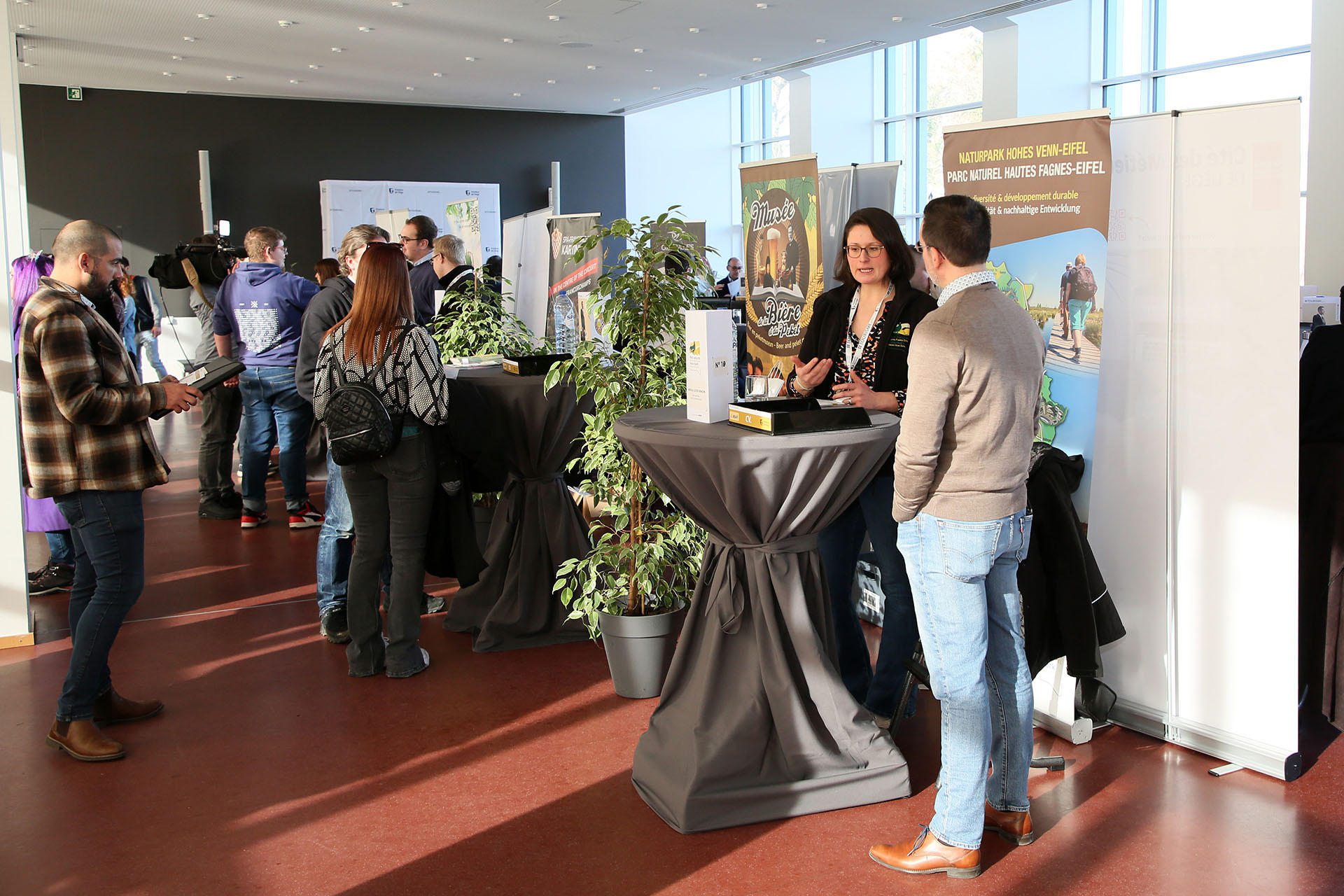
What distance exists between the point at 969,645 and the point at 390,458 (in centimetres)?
214

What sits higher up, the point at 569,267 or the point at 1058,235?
the point at 569,267

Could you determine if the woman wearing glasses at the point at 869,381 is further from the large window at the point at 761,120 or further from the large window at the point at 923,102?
the large window at the point at 761,120

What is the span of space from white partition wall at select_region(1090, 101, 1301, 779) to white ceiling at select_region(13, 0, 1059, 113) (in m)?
7.89

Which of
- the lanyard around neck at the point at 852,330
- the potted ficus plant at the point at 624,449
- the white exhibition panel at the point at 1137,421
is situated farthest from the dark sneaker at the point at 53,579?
the white exhibition panel at the point at 1137,421

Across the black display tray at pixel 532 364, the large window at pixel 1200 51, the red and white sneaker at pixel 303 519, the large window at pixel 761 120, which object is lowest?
the red and white sneaker at pixel 303 519

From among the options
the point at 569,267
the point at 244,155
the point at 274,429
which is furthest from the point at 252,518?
the point at 244,155

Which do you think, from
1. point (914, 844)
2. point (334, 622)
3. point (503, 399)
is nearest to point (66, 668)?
point (334, 622)

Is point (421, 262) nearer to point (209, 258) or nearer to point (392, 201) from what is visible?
point (209, 258)

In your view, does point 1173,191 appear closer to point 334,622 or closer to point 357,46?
point 334,622

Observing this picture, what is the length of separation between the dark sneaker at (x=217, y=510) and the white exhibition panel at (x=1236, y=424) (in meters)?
5.45

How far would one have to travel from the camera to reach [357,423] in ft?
11.2

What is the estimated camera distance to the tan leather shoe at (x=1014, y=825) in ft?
8.20

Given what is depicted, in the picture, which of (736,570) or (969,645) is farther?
(736,570)

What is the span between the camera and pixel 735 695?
106 inches
